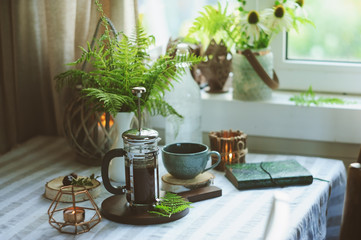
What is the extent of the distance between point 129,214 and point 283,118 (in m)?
0.75

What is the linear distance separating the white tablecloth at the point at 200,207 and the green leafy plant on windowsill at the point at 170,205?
3cm

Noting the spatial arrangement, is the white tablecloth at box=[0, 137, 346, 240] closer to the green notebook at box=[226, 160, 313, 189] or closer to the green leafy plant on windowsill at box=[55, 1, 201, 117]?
the green notebook at box=[226, 160, 313, 189]

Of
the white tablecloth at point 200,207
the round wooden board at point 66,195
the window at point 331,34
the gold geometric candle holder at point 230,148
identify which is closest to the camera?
the white tablecloth at point 200,207

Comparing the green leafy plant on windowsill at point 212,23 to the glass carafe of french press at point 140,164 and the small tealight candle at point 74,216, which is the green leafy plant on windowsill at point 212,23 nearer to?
the glass carafe of french press at point 140,164

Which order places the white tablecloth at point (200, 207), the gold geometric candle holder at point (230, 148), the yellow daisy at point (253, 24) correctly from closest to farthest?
the white tablecloth at point (200, 207)
the gold geometric candle holder at point (230, 148)
the yellow daisy at point (253, 24)

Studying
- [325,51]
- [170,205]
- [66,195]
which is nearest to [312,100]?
[325,51]

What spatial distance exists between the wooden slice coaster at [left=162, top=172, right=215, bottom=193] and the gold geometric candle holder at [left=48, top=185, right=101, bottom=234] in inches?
7.6

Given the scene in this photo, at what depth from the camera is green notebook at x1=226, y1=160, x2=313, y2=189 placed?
1401 mm

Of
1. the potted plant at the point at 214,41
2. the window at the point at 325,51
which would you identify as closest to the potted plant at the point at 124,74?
the potted plant at the point at 214,41

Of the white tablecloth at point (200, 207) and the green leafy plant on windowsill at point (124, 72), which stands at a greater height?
the green leafy plant on windowsill at point (124, 72)

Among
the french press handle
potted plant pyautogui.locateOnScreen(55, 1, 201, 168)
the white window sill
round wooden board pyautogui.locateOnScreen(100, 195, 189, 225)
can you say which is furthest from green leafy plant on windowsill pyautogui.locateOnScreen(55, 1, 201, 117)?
the white window sill

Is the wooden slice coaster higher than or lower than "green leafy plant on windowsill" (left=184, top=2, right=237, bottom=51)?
lower

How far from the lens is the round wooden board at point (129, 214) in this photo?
1.20 metres

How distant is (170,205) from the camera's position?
1245 millimetres
